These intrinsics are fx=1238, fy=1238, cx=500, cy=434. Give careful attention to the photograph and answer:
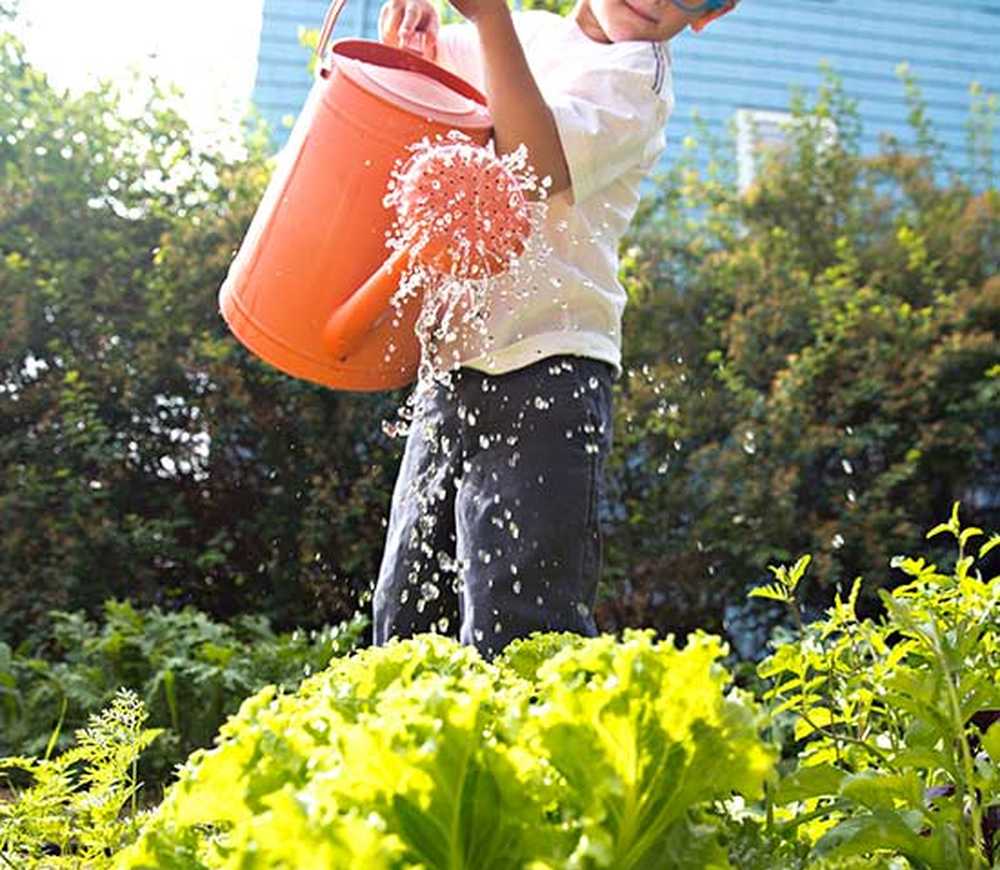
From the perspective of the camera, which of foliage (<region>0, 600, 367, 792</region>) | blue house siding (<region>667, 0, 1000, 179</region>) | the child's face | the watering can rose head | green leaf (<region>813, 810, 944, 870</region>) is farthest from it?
blue house siding (<region>667, 0, 1000, 179</region>)

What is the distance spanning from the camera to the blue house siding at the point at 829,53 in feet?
31.0

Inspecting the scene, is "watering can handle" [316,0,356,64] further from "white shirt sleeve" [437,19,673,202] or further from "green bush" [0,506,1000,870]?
"green bush" [0,506,1000,870]

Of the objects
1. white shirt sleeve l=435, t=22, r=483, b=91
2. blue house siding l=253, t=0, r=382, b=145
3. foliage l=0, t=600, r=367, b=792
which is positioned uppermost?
blue house siding l=253, t=0, r=382, b=145

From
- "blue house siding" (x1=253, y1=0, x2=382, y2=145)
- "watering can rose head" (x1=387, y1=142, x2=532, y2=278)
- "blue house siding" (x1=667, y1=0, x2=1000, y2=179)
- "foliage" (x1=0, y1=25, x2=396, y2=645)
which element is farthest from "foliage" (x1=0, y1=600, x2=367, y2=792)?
"blue house siding" (x1=667, y1=0, x2=1000, y2=179)

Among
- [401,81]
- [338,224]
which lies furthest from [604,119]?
[338,224]

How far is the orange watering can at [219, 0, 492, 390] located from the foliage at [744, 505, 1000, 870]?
92cm

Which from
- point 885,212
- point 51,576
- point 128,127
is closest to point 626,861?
point 51,576

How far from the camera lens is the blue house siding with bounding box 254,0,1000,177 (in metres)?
9.45

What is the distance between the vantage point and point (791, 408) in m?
4.50

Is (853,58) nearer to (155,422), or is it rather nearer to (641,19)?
A: (155,422)

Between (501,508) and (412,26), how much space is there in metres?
0.84

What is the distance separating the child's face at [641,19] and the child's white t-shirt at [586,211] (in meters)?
0.03

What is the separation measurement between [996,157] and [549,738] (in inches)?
385

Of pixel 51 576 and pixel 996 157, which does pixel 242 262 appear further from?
pixel 996 157
